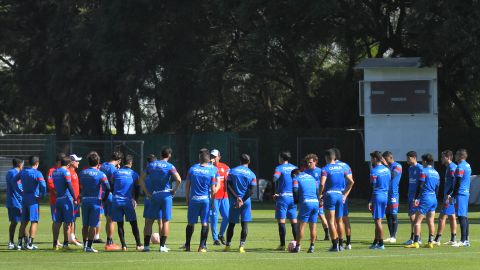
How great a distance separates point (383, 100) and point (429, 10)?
13.5 ft

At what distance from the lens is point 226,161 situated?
52.9m

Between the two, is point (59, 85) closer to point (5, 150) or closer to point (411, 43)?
point (5, 150)

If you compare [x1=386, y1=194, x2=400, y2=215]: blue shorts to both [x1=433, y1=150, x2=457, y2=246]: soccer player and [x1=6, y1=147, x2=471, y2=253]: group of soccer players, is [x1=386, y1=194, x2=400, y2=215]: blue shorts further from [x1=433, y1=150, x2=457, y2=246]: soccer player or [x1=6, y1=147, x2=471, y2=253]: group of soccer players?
[x1=433, y1=150, x2=457, y2=246]: soccer player

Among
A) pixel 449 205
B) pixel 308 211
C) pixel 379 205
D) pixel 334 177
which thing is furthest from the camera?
pixel 449 205

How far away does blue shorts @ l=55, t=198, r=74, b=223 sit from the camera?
21766mm

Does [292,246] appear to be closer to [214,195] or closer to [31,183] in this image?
[214,195]

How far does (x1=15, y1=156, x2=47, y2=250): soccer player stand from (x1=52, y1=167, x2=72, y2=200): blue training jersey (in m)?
0.77

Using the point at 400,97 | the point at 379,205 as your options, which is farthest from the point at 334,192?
the point at 400,97

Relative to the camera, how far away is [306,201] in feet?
67.9

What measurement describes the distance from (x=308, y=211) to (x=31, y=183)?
600cm

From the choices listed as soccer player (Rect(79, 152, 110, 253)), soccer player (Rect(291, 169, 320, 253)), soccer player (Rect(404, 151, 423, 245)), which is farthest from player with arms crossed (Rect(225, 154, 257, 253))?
soccer player (Rect(404, 151, 423, 245))

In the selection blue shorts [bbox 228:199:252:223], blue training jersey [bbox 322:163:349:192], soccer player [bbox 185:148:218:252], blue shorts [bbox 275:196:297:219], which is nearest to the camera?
soccer player [bbox 185:148:218:252]

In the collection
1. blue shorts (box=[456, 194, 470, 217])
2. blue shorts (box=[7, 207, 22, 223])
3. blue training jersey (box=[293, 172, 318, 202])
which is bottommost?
blue shorts (box=[7, 207, 22, 223])

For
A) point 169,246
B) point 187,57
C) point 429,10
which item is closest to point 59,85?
point 187,57
